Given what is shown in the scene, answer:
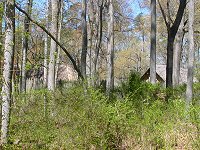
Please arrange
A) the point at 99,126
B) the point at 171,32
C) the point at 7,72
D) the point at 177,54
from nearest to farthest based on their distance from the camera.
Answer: the point at 99,126
the point at 7,72
the point at 171,32
the point at 177,54

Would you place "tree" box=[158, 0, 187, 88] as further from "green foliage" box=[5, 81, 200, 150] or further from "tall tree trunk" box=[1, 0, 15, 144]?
"tall tree trunk" box=[1, 0, 15, 144]

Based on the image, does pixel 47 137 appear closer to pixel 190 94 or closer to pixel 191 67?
pixel 190 94

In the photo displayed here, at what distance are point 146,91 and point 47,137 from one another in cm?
421

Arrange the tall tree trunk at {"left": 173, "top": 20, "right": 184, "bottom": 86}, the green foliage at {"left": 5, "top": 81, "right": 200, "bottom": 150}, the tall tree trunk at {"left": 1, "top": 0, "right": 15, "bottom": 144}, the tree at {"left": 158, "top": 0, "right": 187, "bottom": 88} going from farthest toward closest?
1. the tall tree trunk at {"left": 173, "top": 20, "right": 184, "bottom": 86}
2. the tree at {"left": 158, "top": 0, "right": 187, "bottom": 88}
3. the tall tree trunk at {"left": 1, "top": 0, "right": 15, "bottom": 144}
4. the green foliage at {"left": 5, "top": 81, "right": 200, "bottom": 150}

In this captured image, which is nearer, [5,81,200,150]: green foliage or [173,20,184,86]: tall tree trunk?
[5,81,200,150]: green foliage

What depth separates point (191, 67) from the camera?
10453mm

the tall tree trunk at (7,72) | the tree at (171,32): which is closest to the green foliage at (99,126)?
the tall tree trunk at (7,72)

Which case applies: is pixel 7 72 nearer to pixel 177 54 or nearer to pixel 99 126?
pixel 99 126

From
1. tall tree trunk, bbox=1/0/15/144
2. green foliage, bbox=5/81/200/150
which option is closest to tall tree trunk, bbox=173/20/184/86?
green foliage, bbox=5/81/200/150

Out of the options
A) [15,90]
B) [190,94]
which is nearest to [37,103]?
[15,90]

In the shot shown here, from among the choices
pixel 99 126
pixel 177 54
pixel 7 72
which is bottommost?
pixel 99 126

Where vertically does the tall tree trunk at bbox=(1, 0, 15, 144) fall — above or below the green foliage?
above

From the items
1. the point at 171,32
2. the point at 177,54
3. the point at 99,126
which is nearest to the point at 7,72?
the point at 99,126

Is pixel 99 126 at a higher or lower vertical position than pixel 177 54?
lower
